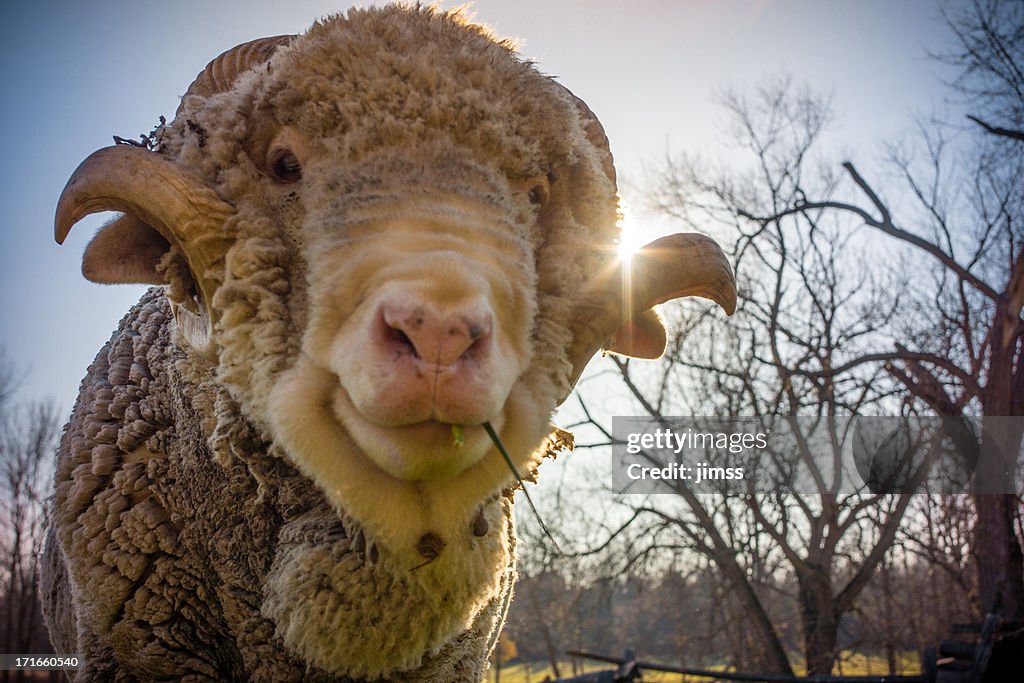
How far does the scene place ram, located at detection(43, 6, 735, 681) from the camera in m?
1.46

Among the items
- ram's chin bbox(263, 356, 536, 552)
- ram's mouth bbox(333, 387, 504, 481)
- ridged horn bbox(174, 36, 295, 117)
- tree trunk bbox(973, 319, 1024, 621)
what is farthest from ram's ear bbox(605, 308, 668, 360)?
tree trunk bbox(973, 319, 1024, 621)

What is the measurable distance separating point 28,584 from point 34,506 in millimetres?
1782

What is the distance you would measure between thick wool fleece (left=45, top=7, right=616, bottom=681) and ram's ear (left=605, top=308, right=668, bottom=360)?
437 mm

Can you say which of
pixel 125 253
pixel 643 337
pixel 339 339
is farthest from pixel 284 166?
pixel 643 337

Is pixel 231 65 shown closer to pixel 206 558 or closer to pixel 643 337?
pixel 206 558

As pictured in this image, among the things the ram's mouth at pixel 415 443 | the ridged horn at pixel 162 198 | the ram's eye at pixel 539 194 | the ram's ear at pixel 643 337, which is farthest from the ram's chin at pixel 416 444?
the ram's ear at pixel 643 337

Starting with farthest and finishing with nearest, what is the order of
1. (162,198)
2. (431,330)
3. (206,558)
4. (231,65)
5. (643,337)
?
(643,337) → (231,65) → (206,558) → (162,198) → (431,330)

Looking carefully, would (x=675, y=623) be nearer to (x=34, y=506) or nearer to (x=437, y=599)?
(x=34, y=506)

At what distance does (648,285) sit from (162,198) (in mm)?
1224

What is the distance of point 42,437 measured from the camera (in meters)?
15.4

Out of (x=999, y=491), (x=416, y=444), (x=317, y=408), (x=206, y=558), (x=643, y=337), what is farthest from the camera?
(x=999, y=491)

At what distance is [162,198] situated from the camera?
1.75 meters

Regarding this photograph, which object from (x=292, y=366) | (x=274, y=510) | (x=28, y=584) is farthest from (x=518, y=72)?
(x=28, y=584)

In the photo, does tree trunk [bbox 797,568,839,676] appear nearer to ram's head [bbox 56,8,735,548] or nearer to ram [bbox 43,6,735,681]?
ram [bbox 43,6,735,681]
